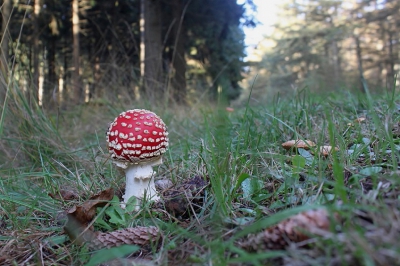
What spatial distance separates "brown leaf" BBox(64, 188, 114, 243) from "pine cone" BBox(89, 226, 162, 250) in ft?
0.16

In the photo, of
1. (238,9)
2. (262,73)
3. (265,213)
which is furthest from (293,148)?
(262,73)

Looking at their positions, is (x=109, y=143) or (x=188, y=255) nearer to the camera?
(x=188, y=255)

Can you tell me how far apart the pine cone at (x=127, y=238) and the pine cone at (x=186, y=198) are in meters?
0.18

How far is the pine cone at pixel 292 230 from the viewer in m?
0.73

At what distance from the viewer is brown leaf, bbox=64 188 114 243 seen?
113cm

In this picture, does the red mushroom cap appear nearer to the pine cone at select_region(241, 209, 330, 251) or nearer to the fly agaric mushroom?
the fly agaric mushroom

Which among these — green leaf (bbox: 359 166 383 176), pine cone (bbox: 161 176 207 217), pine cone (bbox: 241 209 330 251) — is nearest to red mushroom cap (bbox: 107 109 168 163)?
pine cone (bbox: 161 176 207 217)

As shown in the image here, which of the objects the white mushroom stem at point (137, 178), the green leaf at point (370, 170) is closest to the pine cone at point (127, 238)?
the white mushroom stem at point (137, 178)

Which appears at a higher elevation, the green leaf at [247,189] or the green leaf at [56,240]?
the green leaf at [247,189]

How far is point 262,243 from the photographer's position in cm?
82

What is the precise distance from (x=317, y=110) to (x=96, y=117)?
7.93ft

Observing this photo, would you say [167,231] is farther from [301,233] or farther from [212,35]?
[212,35]

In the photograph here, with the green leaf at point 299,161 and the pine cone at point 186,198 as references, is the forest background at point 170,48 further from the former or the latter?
the pine cone at point 186,198

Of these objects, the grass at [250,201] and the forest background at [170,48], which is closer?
the grass at [250,201]
